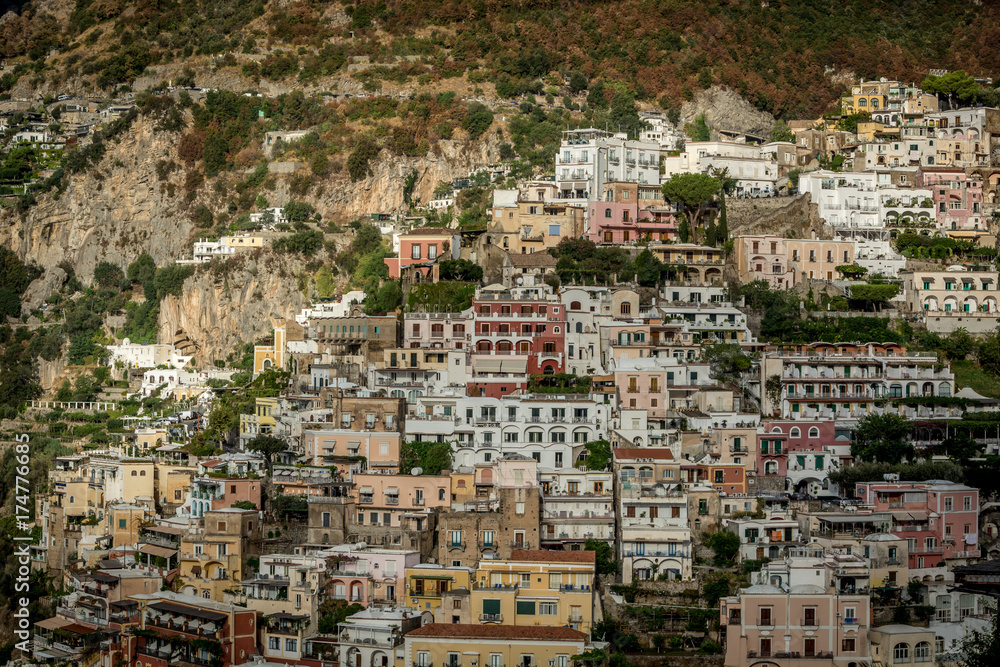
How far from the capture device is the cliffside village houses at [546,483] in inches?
1759

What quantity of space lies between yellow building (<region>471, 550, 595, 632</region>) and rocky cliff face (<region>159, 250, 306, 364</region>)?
32.8m

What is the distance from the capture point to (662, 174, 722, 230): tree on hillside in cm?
6850

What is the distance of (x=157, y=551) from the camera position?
5091 centimetres

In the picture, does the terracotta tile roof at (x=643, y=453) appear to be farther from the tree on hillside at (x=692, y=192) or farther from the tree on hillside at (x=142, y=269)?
the tree on hillside at (x=142, y=269)

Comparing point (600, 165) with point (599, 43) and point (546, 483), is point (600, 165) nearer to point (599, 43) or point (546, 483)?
point (546, 483)

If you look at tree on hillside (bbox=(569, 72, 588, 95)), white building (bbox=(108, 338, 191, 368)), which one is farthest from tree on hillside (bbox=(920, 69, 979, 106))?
white building (bbox=(108, 338, 191, 368))

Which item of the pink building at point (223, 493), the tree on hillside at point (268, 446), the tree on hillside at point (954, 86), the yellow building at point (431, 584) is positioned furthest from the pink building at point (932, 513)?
the tree on hillside at point (954, 86)

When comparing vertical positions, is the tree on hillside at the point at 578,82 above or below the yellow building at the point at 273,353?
above

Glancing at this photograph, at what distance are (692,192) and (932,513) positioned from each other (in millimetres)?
23052

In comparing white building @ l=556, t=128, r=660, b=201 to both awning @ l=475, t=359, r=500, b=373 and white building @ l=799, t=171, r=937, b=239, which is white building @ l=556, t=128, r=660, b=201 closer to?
white building @ l=799, t=171, r=937, b=239

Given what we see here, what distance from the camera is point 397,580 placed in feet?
152

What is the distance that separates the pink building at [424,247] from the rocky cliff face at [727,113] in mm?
24043

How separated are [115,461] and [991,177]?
4194cm

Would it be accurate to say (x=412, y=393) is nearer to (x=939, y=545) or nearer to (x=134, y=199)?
(x=939, y=545)
